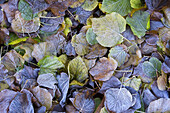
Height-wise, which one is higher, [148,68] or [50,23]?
[50,23]

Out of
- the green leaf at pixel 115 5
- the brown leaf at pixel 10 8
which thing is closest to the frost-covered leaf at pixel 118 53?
the green leaf at pixel 115 5

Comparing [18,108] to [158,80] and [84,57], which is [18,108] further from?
[158,80]

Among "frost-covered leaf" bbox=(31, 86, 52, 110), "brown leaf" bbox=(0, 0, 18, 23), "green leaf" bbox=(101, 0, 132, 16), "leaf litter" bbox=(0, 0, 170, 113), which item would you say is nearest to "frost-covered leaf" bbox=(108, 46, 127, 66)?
"leaf litter" bbox=(0, 0, 170, 113)

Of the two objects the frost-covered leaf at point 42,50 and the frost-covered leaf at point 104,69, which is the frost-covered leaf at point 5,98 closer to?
the frost-covered leaf at point 42,50

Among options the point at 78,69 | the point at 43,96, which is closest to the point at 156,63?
the point at 78,69

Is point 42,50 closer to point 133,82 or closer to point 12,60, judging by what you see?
point 12,60

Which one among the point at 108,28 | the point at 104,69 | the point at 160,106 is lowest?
the point at 160,106
